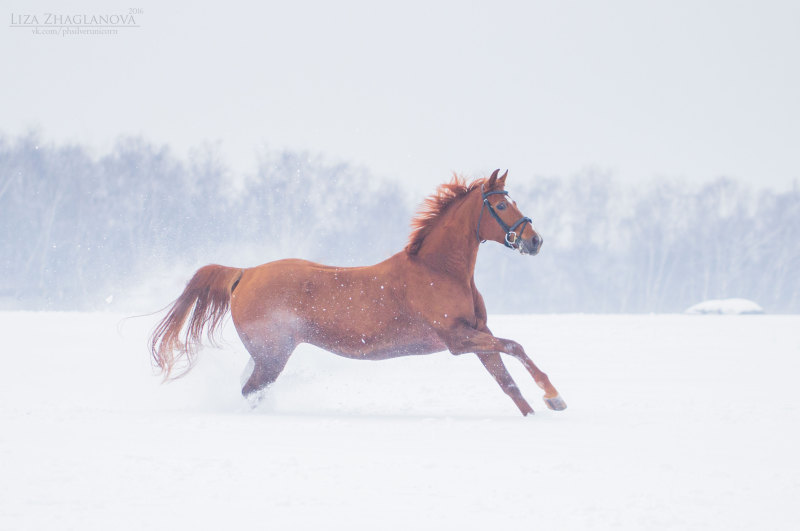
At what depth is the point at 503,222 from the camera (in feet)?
20.5

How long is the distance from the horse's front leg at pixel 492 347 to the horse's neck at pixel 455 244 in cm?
50

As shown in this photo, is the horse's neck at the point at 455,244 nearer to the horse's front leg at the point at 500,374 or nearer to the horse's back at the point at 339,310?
the horse's back at the point at 339,310

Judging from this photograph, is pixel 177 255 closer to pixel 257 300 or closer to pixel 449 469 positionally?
pixel 257 300

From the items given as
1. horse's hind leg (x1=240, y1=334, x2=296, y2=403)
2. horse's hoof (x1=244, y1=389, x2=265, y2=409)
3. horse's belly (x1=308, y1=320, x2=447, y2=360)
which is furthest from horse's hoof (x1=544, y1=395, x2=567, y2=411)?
horse's hoof (x1=244, y1=389, x2=265, y2=409)

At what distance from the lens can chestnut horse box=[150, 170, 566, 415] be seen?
6.19 metres

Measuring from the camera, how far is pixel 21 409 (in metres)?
6.24

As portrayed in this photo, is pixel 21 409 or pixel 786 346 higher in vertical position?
pixel 21 409

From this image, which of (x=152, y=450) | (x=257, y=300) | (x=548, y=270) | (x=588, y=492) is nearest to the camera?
(x=588, y=492)

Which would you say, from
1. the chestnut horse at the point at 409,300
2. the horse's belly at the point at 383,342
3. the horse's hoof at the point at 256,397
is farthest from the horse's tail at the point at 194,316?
the horse's belly at the point at 383,342

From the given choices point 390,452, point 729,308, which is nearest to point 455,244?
point 390,452

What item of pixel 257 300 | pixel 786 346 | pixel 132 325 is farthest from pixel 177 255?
pixel 257 300

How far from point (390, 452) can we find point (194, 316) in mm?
3153

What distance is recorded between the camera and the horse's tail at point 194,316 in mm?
7051

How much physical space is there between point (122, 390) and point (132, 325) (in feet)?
38.6
